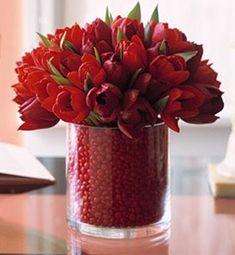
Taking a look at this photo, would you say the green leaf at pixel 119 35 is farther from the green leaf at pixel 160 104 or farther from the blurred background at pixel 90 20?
Answer: the blurred background at pixel 90 20

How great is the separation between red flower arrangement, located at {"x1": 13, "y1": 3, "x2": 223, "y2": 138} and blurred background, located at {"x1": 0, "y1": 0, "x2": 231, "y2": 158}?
2.30 ft

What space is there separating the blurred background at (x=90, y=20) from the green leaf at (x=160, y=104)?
0.77m

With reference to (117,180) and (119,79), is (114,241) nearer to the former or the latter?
(117,180)

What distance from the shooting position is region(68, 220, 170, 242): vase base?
1.01 meters

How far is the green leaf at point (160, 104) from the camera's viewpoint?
94 centimetres

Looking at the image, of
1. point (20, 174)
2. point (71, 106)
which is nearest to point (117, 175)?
point (71, 106)

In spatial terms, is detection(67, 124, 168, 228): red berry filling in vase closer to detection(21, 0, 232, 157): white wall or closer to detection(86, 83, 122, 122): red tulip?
detection(86, 83, 122, 122): red tulip

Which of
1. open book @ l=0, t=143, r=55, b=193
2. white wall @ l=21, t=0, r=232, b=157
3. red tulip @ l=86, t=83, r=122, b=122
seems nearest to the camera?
red tulip @ l=86, t=83, r=122, b=122

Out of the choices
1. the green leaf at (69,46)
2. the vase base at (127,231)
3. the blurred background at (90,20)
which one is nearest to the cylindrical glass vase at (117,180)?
the vase base at (127,231)

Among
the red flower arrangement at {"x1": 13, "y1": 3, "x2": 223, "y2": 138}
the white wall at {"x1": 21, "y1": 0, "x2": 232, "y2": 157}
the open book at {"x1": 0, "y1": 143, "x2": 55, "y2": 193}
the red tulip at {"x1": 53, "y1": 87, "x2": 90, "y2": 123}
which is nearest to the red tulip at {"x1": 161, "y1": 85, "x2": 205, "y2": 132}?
the red flower arrangement at {"x1": 13, "y1": 3, "x2": 223, "y2": 138}

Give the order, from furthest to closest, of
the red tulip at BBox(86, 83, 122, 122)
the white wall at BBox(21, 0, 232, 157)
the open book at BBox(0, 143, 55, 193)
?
the white wall at BBox(21, 0, 232, 157) → the open book at BBox(0, 143, 55, 193) → the red tulip at BBox(86, 83, 122, 122)

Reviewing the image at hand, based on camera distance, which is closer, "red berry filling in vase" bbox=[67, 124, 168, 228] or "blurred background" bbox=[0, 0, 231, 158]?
"red berry filling in vase" bbox=[67, 124, 168, 228]

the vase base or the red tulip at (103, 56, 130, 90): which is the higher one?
the red tulip at (103, 56, 130, 90)

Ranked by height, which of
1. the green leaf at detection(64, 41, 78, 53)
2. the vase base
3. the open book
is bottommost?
the vase base
